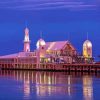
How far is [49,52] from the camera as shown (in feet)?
444

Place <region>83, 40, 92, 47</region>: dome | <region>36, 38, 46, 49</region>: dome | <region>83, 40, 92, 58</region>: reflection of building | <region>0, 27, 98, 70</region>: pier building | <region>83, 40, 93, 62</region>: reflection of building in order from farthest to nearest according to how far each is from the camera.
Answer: <region>83, 40, 92, 47</region>: dome < <region>83, 40, 92, 58</region>: reflection of building < <region>36, 38, 46, 49</region>: dome < <region>83, 40, 93, 62</region>: reflection of building < <region>0, 27, 98, 70</region>: pier building

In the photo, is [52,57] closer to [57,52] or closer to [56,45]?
[57,52]

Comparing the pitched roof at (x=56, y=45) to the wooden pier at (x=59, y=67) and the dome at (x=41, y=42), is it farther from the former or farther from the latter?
the wooden pier at (x=59, y=67)

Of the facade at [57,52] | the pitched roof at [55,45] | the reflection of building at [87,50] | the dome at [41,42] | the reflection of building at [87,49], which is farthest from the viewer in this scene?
the reflection of building at [87,49]

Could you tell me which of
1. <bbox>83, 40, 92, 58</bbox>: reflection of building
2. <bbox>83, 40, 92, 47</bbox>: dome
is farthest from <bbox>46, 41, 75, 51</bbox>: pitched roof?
<bbox>83, 40, 92, 47</bbox>: dome

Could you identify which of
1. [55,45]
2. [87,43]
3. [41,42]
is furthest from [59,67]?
[87,43]

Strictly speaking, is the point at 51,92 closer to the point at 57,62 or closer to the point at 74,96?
the point at 74,96

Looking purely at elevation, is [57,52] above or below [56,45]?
below

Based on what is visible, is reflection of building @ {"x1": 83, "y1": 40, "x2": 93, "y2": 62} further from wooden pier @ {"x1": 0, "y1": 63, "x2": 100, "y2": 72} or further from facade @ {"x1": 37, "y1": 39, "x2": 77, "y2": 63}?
wooden pier @ {"x1": 0, "y1": 63, "x2": 100, "y2": 72}

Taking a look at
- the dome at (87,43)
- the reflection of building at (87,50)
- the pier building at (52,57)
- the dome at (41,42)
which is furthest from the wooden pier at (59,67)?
the dome at (87,43)

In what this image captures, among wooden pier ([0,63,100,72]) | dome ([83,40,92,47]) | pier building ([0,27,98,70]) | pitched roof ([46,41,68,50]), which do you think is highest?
dome ([83,40,92,47])

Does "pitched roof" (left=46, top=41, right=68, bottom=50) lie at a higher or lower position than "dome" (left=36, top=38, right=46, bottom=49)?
lower

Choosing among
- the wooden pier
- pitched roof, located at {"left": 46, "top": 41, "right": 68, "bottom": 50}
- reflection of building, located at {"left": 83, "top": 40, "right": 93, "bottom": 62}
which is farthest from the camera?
reflection of building, located at {"left": 83, "top": 40, "right": 93, "bottom": 62}

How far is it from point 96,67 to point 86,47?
695 inches
